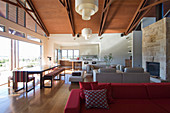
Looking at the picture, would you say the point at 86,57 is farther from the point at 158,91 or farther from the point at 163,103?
the point at 163,103

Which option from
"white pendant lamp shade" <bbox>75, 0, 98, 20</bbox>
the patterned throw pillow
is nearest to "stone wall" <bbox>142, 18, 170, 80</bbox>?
the patterned throw pillow

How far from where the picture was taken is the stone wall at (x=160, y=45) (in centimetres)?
407

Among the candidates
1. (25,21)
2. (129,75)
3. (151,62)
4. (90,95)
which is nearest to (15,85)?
(90,95)

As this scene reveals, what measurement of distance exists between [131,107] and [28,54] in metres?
6.57

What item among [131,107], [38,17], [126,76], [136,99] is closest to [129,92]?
[136,99]

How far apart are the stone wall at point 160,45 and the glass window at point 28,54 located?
7.55 m

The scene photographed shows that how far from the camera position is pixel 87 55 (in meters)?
10.0

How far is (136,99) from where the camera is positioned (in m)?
1.93

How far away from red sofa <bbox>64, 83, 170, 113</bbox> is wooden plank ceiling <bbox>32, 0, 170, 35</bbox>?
4.99 metres

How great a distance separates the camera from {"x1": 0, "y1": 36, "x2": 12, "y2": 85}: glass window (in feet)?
13.6

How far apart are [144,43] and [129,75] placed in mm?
3454

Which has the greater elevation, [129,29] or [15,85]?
[129,29]

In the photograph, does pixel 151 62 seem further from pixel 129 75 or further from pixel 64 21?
pixel 64 21

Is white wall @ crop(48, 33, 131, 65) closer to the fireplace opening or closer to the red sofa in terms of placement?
the fireplace opening
